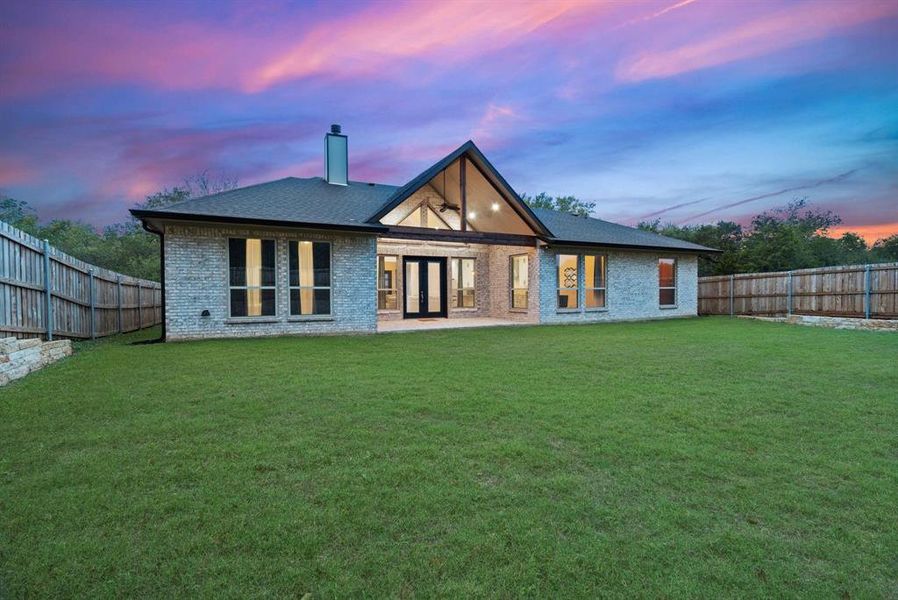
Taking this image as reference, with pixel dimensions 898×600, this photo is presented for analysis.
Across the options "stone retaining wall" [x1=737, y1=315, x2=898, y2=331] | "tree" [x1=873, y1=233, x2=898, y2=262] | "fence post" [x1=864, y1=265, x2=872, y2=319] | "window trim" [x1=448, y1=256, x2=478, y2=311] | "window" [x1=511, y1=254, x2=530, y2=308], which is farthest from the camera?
"tree" [x1=873, y1=233, x2=898, y2=262]

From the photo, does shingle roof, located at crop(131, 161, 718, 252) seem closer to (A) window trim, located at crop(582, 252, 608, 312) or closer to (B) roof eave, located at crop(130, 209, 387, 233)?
(B) roof eave, located at crop(130, 209, 387, 233)

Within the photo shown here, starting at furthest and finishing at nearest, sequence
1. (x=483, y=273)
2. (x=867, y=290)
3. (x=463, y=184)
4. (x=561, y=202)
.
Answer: (x=561, y=202) → (x=483, y=273) → (x=867, y=290) → (x=463, y=184)

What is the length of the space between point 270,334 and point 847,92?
71.5 ft

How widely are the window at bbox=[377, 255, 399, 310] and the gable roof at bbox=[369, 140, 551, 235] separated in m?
3.06

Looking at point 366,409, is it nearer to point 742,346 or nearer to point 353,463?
point 353,463

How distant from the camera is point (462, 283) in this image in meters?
16.8

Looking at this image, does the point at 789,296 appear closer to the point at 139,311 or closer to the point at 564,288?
the point at 564,288

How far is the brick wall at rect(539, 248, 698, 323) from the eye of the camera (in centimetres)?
1444

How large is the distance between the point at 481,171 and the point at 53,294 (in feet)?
35.4

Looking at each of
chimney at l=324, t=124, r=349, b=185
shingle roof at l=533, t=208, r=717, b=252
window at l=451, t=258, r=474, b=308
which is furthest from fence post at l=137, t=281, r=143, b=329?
shingle roof at l=533, t=208, r=717, b=252

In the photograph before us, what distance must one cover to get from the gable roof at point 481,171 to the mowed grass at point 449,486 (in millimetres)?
7096

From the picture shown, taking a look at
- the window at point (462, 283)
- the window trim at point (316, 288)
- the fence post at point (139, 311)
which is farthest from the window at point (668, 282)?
the fence post at point (139, 311)

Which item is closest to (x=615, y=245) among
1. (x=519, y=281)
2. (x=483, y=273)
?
(x=519, y=281)

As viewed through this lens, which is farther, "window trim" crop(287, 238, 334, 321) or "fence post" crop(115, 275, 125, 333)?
"fence post" crop(115, 275, 125, 333)
